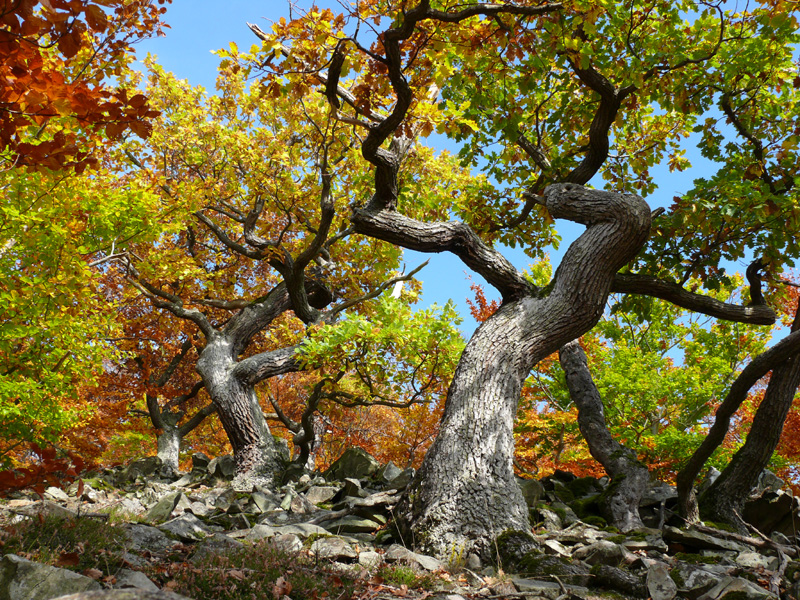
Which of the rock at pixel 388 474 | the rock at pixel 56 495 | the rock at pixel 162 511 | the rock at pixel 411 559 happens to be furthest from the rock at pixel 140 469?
the rock at pixel 411 559

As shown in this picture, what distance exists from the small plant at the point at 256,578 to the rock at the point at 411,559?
2.82 feet

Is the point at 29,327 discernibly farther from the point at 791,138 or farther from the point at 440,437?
the point at 791,138

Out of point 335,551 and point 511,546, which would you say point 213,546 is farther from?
point 511,546

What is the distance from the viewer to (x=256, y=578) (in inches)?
132

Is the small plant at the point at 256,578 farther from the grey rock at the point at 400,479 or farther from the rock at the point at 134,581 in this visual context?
the grey rock at the point at 400,479

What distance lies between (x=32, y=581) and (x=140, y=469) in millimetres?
9989

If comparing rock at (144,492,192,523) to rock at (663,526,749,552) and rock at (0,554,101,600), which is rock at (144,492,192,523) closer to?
rock at (0,554,101,600)

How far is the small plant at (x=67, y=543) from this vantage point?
317cm

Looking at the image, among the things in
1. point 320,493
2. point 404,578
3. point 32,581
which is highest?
point 320,493

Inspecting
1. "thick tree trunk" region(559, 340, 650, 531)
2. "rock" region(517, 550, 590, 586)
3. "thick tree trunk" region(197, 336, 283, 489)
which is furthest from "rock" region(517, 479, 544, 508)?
"thick tree trunk" region(197, 336, 283, 489)

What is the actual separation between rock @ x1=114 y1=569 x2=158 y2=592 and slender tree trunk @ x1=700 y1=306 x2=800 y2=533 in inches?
290

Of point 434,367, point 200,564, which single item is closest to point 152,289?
point 434,367

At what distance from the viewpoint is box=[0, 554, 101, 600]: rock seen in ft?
8.21

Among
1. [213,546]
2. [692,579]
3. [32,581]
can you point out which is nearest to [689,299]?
[692,579]
